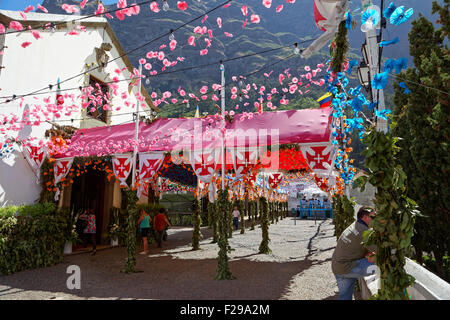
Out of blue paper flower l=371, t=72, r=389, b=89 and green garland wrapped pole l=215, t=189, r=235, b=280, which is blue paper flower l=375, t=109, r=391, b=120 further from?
green garland wrapped pole l=215, t=189, r=235, b=280

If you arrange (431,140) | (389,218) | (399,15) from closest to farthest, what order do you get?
(389,218) → (399,15) → (431,140)

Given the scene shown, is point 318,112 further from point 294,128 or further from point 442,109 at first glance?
point 442,109

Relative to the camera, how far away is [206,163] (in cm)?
852

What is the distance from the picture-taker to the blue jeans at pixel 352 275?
4.01 m

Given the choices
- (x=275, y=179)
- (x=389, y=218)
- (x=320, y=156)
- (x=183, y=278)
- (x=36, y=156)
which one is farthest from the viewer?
(x=275, y=179)

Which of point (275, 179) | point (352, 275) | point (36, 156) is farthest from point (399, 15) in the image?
point (275, 179)

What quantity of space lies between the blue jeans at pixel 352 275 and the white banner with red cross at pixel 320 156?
13.3 feet

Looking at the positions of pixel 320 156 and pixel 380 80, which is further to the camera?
pixel 320 156

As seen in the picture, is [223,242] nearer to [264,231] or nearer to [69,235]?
[264,231]

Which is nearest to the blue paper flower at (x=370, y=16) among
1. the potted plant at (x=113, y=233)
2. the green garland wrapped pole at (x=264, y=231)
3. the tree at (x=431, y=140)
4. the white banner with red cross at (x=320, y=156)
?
the white banner with red cross at (x=320, y=156)

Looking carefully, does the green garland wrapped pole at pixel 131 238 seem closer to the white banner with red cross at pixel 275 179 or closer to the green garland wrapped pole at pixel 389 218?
the green garland wrapped pole at pixel 389 218

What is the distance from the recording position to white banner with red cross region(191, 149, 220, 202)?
333 inches

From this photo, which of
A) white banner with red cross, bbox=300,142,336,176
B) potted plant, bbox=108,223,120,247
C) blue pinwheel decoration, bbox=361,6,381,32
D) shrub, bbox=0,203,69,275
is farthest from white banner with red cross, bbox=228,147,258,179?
potted plant, bbox=108,223,120,247

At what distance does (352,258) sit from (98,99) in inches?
488
